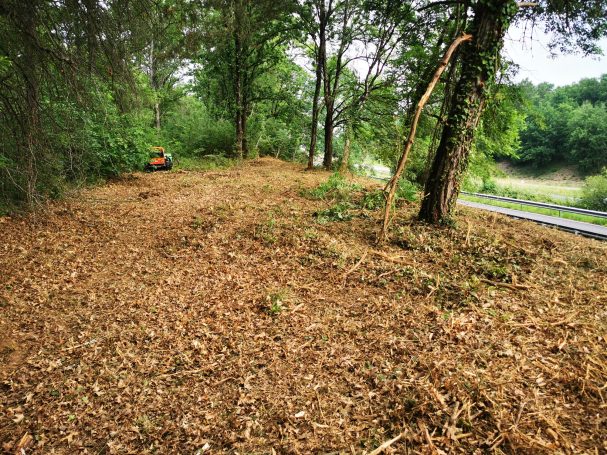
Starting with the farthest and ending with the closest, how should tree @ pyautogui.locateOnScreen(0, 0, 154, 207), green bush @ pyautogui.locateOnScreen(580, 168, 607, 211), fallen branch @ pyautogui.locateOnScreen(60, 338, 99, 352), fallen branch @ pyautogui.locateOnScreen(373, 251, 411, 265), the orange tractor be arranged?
green bush @ pyautogui.locateOnScreen(580, 168, 607, 211)
the orange tractor
fallen branch @ pyautogui.locateOnScreen(373, 251, 411, 265)
tree @ pyautogui.locateOnScreen(0, 0, 154, 207)
fallen branch @ pyautogui.locateOnScreen(60, 338, 99, 352)

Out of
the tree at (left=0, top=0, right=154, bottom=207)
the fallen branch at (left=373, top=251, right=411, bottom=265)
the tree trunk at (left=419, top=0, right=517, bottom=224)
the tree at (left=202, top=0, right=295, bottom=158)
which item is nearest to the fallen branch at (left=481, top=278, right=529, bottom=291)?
the fallen branch at (left=373, top=251, right=411, bottom=265)

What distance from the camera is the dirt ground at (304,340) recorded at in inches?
93.0

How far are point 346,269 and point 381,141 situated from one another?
38.0 feet

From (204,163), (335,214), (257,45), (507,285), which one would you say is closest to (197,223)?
(335,214)

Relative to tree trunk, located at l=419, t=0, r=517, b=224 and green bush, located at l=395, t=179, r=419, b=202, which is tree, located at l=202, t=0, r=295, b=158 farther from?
tree trunk, located at l=419, t=0, r=517, b=224

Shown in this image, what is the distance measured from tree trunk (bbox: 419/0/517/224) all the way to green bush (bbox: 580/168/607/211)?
22829 mm

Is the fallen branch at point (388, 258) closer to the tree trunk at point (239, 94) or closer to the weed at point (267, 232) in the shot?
the weed at point (267, 232)

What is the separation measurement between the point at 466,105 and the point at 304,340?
4.35 meters

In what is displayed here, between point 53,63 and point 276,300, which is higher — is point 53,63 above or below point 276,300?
above

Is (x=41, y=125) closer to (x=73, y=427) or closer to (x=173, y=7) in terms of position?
(x=173, y=7)

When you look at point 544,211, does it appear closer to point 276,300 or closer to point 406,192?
point 406,192

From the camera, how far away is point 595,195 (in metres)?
21.3

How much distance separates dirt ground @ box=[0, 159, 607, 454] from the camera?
2.36 meters

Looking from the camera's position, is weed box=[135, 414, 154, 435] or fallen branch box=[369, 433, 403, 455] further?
weed box=[135, 414, 154, 435]
